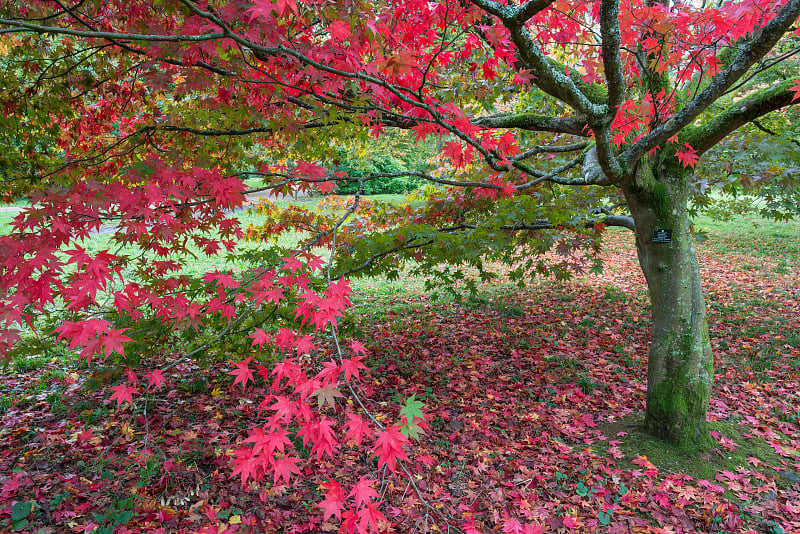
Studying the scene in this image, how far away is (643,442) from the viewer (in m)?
4.06

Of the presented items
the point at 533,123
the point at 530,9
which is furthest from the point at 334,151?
the point at 530,9

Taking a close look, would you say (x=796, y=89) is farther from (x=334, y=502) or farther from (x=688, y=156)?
(x=334, y=502)

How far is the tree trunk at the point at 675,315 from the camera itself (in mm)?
3986

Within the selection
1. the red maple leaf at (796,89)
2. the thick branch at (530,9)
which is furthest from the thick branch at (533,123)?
the thick branch at (530,9)

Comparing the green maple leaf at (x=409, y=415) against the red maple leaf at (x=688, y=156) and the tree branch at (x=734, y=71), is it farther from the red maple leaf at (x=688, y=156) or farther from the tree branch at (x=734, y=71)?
the red maple leaf at (x=688, y=156)

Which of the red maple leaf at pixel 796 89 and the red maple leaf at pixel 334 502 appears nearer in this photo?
the red maple leaf at pixel 334 502

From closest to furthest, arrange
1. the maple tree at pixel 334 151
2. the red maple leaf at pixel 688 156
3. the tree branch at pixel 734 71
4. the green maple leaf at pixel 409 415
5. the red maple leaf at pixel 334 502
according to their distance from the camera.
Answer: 1. the green maple leaf at pixel 409 415
2. the red maple leaf at pixel 334 502
3. the maple tree at pixel 334 151
4. the tree branch at pixel 734 71
5. the red maple leaf at pixel 688 156

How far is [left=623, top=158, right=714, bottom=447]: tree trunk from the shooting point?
3.99 m

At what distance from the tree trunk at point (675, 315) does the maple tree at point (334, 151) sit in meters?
0.02

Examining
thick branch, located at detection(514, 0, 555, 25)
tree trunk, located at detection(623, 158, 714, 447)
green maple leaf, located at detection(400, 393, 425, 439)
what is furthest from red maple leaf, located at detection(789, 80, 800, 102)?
green maple leaf, located at detection(400, 393, 425, 439)

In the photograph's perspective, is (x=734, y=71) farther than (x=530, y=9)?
Yes

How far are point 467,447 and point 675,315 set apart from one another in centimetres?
237

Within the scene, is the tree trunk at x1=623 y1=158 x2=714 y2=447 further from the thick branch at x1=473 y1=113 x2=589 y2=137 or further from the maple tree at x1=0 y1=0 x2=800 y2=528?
A: the thick branch at x1=473 y1=113 x2=589 y2=137

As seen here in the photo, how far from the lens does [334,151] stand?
5.47 m
